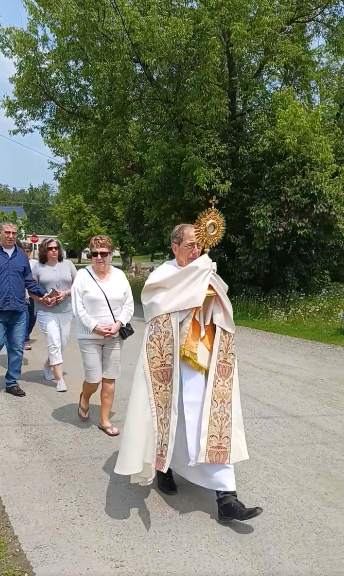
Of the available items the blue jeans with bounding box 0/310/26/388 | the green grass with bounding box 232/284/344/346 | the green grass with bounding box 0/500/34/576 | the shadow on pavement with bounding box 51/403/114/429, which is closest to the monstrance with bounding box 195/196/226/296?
the green grass with bounding box 0/500/34/576

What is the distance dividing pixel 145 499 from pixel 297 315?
1111 cm

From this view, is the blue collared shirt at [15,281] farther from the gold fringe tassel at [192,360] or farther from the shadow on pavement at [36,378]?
the gold fringe tassel at [192,360]

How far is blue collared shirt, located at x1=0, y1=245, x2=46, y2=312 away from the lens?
271 inches

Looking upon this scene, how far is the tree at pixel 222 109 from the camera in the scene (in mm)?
A: 15227

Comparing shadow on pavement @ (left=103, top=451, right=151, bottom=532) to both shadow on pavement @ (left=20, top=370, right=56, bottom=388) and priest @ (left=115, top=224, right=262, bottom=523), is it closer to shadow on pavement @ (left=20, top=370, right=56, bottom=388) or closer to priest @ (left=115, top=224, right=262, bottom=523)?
priest @ (left=115, top=224, right=262, bottom=523)

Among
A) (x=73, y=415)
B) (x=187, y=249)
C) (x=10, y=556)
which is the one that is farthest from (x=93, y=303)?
(x=10, y=556)

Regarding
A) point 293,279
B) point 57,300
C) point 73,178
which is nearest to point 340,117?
Result: point 293,279

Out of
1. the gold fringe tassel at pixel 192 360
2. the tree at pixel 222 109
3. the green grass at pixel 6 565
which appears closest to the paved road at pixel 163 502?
the green grass at pixel 6 565

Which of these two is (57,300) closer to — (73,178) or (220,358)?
(220,358)

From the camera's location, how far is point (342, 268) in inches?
857

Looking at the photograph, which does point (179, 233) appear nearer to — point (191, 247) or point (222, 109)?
point (191, 247)

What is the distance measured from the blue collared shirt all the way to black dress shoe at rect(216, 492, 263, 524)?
3.74 metres

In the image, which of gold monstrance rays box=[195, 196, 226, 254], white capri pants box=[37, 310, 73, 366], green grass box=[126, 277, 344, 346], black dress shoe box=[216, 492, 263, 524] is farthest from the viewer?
green grass box=[126, 277, 344, 346]

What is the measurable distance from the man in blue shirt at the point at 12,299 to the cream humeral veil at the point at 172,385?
3.09 meters
